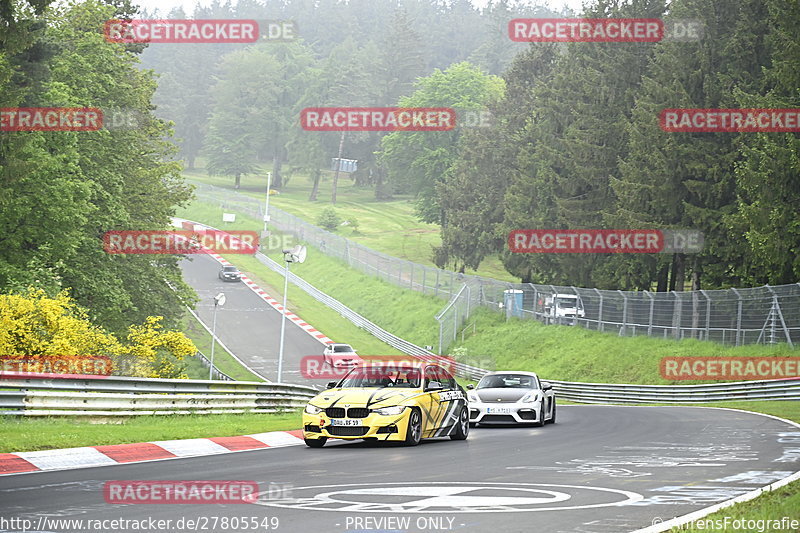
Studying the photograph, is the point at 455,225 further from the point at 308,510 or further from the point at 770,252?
the point at 308,510

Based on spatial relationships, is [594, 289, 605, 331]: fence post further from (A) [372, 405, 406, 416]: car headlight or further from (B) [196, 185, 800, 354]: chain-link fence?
(A) [372, 405, 406, 416]: car headlight

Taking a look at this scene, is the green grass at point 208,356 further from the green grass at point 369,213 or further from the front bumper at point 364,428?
the front bumper at point 364,428

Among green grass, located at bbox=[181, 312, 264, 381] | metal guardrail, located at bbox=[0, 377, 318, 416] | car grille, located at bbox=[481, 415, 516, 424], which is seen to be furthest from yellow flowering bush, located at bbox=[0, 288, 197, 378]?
green grass, located at bbox=[181, 312, 264, 381]

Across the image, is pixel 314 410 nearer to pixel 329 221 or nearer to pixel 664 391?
pixel 664 391

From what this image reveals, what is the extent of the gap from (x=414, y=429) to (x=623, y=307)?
1243 inches

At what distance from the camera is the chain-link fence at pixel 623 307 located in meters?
39.3

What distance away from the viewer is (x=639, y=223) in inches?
1865

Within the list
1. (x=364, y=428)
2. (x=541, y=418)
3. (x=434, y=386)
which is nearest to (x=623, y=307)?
(x=541, y=418)

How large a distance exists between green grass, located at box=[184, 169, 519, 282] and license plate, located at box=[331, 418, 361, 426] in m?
66.9

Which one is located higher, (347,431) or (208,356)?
(347,431)

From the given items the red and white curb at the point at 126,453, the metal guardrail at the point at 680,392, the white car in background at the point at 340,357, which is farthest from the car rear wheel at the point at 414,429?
the white car in background at the point at 340,357

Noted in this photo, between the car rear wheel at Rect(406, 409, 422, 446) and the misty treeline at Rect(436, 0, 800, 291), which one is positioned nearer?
the car rear wheel at Rect(406, 409, 422, 446)

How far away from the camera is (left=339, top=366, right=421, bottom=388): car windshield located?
18234 millimetres

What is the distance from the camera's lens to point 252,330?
65.0 m
